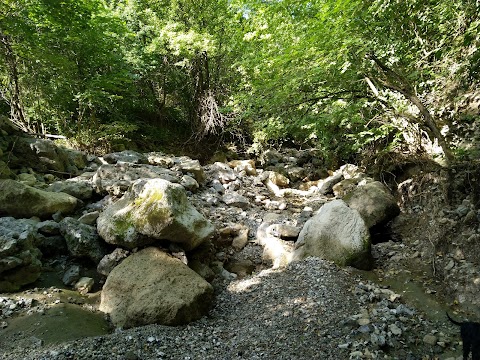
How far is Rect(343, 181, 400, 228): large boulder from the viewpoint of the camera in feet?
21.0

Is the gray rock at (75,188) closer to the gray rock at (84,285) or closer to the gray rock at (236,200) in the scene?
the gray rock at (84,285)

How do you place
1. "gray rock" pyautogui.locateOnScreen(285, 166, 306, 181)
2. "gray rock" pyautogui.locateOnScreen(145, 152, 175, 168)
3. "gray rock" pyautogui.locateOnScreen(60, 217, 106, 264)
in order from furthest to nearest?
"gray rock" pyautogui.locateOnScreen(285, 166, 306, 181), "gray rock" pyautogui.locateOnScreen(145, 152, 175, 168), "gray rock" pyautogui.locateOnScreen(60, 217, 106, 264)

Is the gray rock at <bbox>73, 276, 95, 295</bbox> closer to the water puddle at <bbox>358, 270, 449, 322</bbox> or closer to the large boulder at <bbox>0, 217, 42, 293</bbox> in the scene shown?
the large boulder at <bbox>0, 217, 42, 293</bbox>

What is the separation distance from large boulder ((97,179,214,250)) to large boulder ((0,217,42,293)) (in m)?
1.01

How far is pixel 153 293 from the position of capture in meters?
4.14

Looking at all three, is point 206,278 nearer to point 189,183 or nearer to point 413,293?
point 413,293

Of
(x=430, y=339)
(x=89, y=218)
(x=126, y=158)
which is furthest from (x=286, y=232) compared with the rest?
(x=126, y=158)

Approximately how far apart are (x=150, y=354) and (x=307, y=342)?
1.70 meters

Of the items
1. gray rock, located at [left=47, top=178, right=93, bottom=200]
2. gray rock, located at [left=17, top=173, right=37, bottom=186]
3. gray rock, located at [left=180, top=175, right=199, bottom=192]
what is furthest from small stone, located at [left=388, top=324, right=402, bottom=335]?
gray rock, located at [left=17, top=173, right=37, bottom=186]

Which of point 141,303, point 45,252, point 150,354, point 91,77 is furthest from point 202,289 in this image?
point 91,77

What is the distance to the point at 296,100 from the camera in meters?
6.80

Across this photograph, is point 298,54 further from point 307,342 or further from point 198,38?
point 198,38

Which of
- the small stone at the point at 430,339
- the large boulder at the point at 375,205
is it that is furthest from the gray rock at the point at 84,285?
the large boulder at the point at 375,205

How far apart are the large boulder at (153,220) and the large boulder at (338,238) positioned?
6.18 feet
